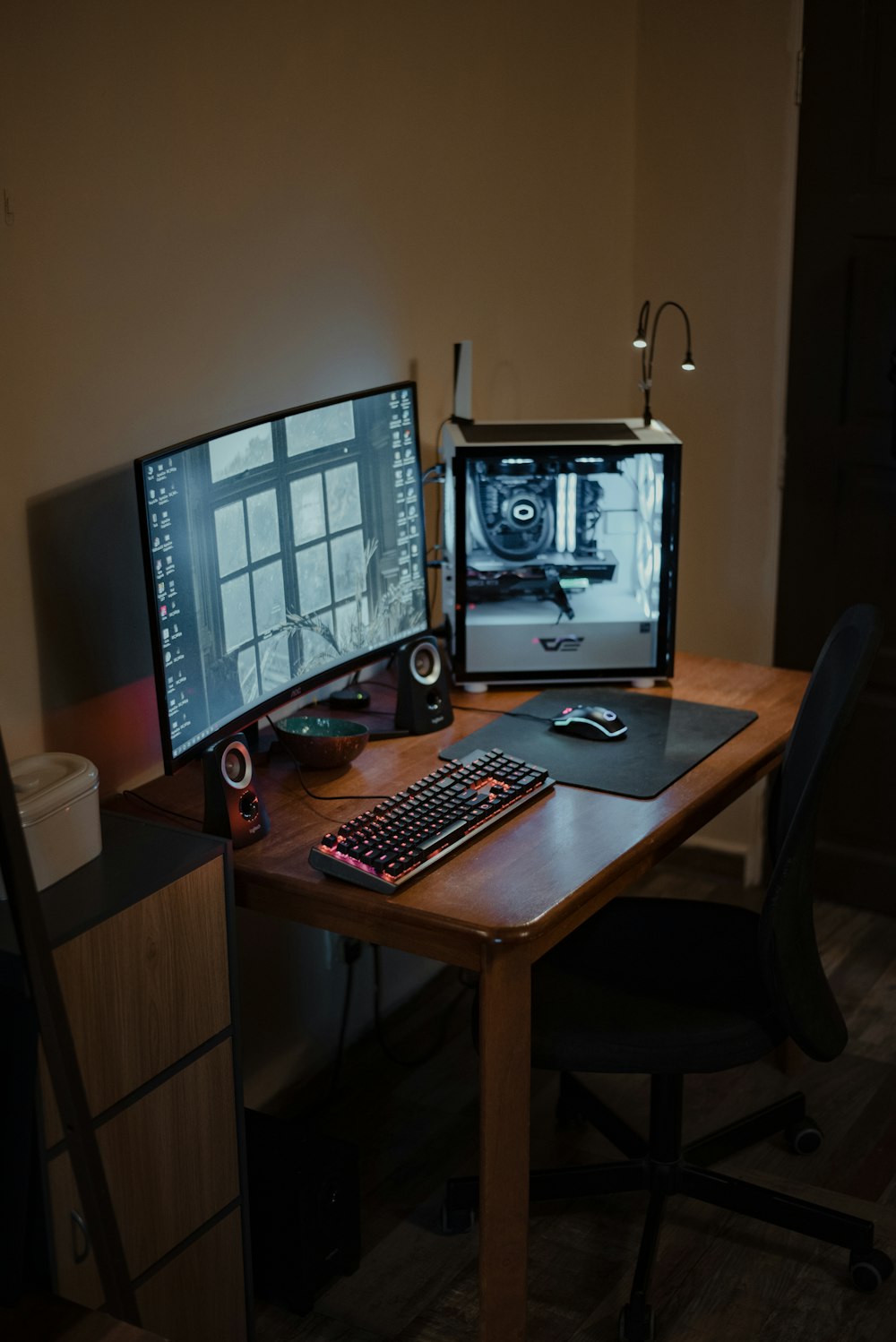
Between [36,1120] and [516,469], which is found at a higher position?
[516,469]

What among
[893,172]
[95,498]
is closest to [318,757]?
[95,498]

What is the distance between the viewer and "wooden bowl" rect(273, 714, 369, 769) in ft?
7.74

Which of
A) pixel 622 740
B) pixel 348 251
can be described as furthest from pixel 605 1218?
pixel 348 251

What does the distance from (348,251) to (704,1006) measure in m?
1.48

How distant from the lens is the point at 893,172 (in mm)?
3160

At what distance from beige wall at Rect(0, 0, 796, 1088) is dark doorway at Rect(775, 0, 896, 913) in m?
0.06

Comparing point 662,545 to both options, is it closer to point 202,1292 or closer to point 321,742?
point 321,742

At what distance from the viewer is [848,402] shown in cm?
335

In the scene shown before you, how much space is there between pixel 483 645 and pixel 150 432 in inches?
29.4

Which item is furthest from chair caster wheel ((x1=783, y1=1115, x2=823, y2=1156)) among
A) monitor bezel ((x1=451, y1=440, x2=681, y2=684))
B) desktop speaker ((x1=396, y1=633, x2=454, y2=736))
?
desktop speaker ((x1=396, y1=633, x2=454, y2=736))

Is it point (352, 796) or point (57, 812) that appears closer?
point (57, 812)

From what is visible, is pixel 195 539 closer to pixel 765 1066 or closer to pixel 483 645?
pixel 483 645

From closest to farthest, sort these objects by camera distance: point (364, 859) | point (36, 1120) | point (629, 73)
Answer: point (36, 1120) < point (364, 859) < point (629, 73)

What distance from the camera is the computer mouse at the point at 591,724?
97.9 inches
